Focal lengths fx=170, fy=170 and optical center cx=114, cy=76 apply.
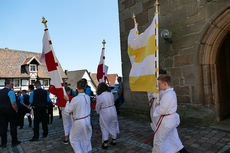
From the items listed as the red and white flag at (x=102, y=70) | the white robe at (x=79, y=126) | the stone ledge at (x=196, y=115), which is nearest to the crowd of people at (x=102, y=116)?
the white robe at (x=79, y=126)

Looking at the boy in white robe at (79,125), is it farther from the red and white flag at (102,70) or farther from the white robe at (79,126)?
the red and white flag at (102,70)

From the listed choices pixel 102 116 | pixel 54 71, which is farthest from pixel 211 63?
pixel 54 71

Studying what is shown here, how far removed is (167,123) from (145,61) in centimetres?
124

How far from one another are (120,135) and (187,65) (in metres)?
2.93

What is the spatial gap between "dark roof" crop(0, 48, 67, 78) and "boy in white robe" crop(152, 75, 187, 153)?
2692 centimetres

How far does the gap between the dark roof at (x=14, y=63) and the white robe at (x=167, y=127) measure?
2694 centimetres

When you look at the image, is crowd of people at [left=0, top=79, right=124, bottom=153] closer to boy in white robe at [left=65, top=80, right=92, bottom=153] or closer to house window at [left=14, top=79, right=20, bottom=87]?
boy in white robe at [left=65, top=80, right=92, bottom=153]

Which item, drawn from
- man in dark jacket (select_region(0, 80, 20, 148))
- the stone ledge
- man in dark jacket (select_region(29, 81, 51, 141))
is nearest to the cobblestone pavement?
the stone ledge

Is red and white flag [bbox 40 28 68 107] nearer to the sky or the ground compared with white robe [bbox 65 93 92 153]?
nearer to the sky

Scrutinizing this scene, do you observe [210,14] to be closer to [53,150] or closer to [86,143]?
[86,143]

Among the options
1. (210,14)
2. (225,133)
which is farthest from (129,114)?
(210,14)

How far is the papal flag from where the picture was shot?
3.14 metres

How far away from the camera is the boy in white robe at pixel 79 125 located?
325cm

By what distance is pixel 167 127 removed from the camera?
275cm
